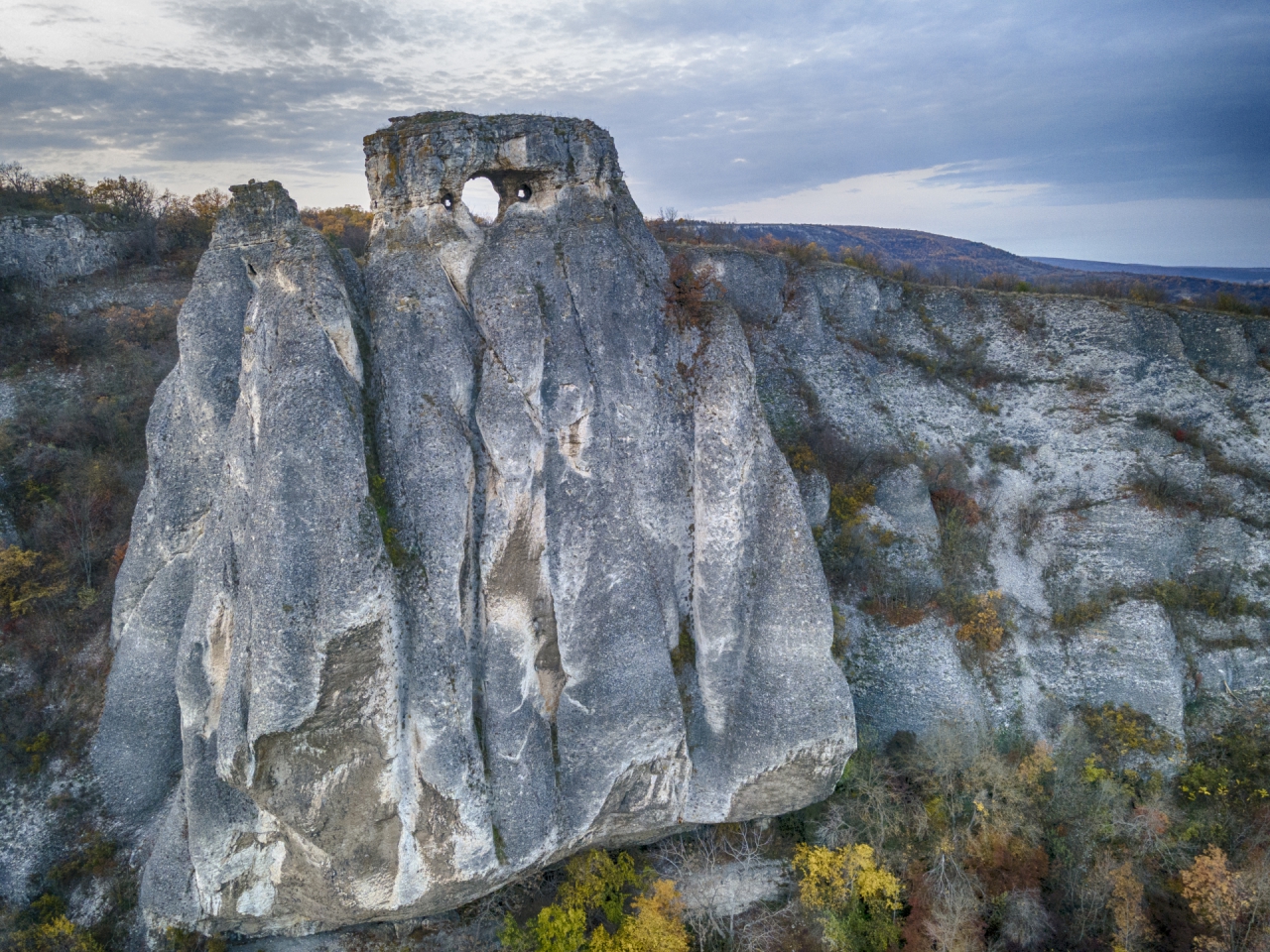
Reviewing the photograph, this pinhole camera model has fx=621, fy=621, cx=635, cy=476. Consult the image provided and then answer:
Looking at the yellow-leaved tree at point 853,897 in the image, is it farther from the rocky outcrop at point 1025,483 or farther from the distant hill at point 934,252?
the distant hill at point 934,252

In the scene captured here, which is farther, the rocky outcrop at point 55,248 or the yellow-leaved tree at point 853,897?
the rocky outcrop at point 55,248

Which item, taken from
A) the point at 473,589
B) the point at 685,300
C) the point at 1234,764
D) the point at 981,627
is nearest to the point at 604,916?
the point at 473,589

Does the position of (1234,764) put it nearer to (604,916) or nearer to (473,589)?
(604,916)

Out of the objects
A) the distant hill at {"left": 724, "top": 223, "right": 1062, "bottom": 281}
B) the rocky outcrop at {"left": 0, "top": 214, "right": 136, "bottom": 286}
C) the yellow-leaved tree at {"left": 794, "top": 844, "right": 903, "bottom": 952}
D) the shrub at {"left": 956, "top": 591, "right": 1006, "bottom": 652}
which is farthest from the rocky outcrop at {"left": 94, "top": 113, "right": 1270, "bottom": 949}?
the distant hill at {"left": 724, "top": 223, "right": 1062, "bottom": 281}

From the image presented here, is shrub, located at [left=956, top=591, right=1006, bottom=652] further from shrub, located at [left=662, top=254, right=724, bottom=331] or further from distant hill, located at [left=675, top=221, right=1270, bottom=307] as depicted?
distant hill, located at [left=675, top=221, right=1270, bottom=307]

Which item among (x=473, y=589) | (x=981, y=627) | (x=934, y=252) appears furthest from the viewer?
(x=934, y=252)

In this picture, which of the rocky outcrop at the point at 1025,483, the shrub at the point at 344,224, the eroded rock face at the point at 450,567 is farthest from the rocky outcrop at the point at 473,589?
the shrub at the point at 344,224

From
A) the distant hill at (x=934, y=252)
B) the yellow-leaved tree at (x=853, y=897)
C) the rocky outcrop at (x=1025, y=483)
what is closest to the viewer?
the yellow-leaved tree at (x=853, y=897)
